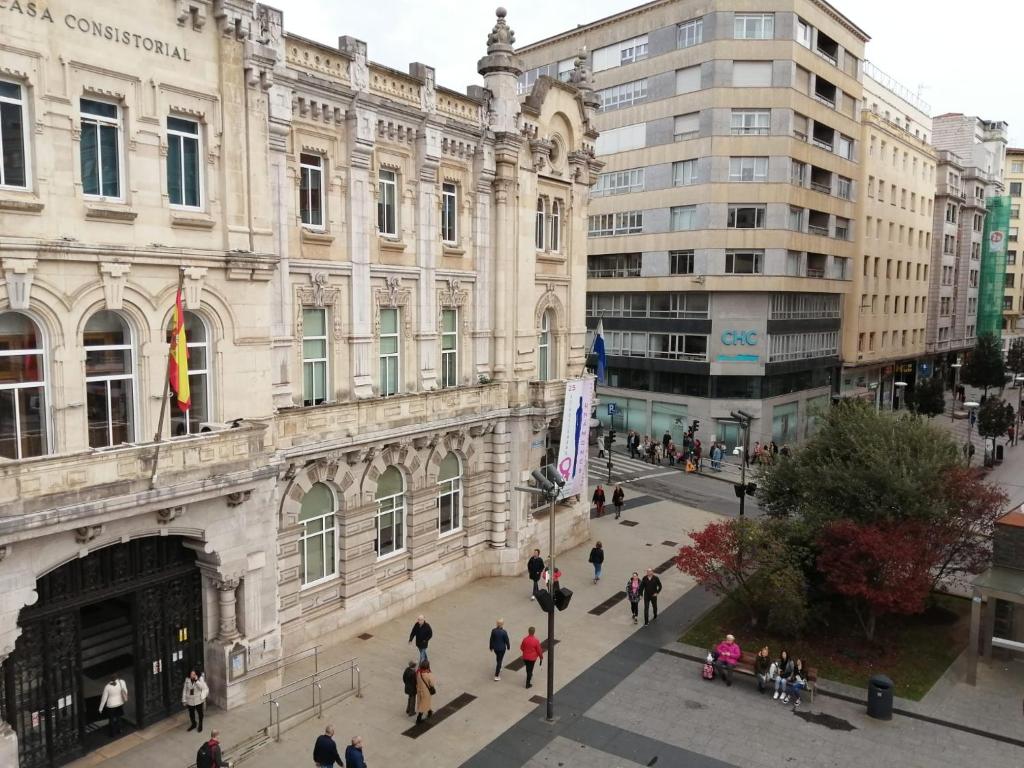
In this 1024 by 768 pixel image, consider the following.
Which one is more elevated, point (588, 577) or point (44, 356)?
point (44, 356)

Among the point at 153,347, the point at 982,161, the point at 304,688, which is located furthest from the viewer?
the point at 982,161

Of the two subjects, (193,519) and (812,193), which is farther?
(812,193)

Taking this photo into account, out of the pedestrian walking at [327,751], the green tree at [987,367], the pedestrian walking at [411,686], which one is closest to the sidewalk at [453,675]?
the pedestrian walking at [411,686]

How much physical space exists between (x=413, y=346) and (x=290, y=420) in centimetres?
610

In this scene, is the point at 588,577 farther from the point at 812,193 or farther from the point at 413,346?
the point at 812,193

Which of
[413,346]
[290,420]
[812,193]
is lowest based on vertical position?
[290,420]

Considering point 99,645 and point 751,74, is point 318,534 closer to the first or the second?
point 99,645

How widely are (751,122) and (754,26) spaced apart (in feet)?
19.2

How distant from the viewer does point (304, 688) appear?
852 inches

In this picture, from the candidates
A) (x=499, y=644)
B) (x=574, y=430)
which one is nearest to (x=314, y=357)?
(x=499, y=644)

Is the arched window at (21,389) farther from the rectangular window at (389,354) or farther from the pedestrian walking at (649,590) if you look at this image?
the pedestrian walking at (649,590)

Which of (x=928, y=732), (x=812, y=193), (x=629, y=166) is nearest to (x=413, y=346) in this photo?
(x=928, y=732)

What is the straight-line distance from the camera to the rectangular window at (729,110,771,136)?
51375 mm

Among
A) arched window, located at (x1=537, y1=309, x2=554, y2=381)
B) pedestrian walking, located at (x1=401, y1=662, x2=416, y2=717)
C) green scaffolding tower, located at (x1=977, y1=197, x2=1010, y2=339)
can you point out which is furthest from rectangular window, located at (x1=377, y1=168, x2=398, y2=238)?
green scaffolding tower, located at (x1=977, y1=197, x2=1010, y2=339)
